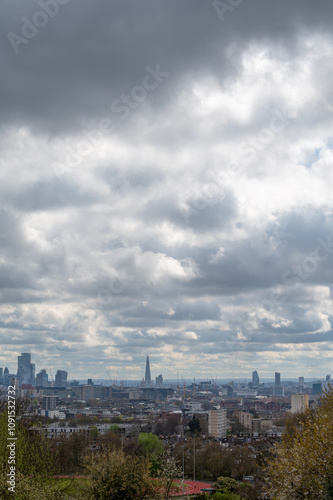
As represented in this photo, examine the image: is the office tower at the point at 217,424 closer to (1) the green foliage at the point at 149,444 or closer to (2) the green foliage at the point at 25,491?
(1) the green foliage at the point at 149,444

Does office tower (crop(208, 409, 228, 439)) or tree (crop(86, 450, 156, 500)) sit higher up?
tree (crop(86, 450, 156, 500))

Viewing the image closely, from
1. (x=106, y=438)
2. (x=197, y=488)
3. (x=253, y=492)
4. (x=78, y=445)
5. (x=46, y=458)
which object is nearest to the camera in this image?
(x=46, y=458)

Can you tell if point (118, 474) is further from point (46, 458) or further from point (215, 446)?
point (215, 446)

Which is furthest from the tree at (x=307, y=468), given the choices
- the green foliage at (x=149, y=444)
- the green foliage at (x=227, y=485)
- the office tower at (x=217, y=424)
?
the office tower at (x=217, y=424)

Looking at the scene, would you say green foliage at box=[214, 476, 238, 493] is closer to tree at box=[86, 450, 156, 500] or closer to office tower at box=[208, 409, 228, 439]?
tree at box=[86, 450, 156, 500]

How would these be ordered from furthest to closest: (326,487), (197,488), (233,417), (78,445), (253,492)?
(233,417) → (78,445) → (197,488) → (253,492) → (326,487)

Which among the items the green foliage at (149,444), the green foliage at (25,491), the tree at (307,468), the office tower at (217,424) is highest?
the tree at (307,468)

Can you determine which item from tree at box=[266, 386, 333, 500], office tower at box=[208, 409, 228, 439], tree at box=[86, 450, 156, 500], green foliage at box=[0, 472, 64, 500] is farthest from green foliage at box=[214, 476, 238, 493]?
office tower at box=[208, 409, 228, 439]

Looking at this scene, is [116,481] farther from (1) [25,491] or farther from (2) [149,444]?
(2) [149,444]

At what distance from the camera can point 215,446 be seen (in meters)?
70.9

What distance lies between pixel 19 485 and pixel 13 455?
3.96m

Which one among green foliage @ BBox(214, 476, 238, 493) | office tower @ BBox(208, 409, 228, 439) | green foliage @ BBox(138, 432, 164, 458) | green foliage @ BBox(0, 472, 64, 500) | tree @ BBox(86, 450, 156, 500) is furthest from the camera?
office tower @ BBox(208, 409, 228, 439)

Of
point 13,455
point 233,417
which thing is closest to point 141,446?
point 13,455

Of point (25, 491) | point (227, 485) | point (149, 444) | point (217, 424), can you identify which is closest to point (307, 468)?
point (25, 491)
